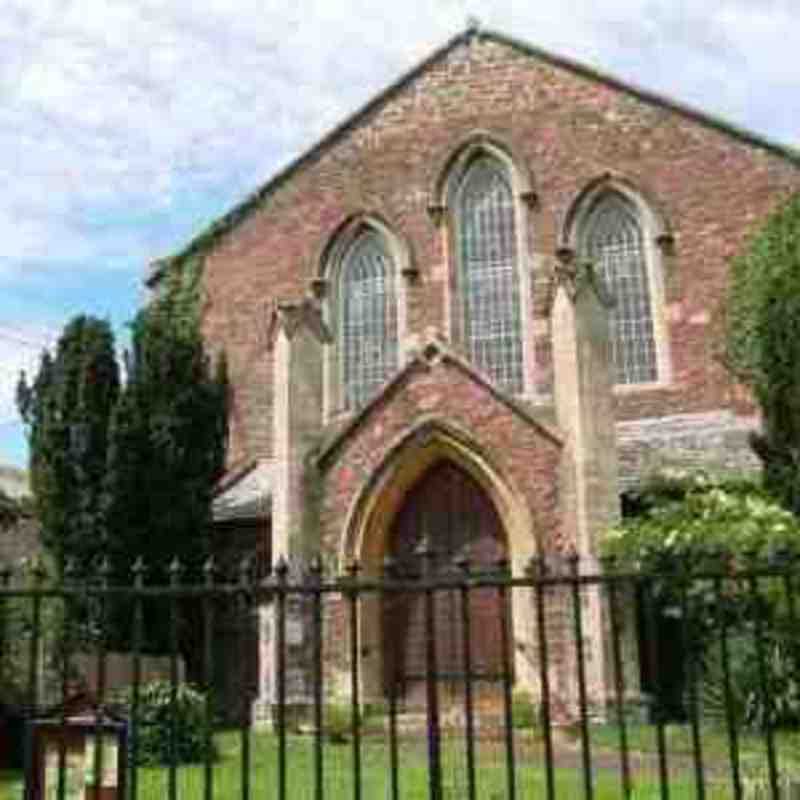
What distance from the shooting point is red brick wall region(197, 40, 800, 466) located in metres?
24.7

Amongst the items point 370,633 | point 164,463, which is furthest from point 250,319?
point 370,633

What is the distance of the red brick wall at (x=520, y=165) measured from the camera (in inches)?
973

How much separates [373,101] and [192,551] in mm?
11084

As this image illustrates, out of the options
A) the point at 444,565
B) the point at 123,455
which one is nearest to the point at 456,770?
the point at 444,565

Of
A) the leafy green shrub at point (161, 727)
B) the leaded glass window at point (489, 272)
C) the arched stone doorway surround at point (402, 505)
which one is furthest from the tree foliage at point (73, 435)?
the leaded glass window at point (489, 272)

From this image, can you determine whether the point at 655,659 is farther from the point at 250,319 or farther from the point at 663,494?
the point at 250,319

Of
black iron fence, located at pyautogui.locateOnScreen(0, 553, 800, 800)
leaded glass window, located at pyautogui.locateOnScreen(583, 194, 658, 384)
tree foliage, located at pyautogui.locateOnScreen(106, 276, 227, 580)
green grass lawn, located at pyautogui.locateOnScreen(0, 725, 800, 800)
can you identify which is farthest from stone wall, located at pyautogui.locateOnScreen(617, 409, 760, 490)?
tree foliage, located at pyautogui.locateOnScreen(106, 276, 227, 580)

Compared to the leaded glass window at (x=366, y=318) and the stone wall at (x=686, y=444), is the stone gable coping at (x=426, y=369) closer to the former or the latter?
the stone wall at (x=686, y=444)

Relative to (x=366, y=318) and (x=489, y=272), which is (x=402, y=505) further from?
(x=489, y=272)

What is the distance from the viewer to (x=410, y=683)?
20.8 m

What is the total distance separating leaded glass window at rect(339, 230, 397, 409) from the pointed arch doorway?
566 centimetres

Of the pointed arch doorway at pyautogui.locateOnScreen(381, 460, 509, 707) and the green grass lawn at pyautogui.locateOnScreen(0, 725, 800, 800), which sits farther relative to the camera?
the pointed arch doorway at pyautogui.locateOnScreen(381, 460, 509, 707)

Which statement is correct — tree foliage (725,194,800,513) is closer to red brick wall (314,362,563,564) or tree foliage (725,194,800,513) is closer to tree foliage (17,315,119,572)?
red brick wall (314,362,563,564)

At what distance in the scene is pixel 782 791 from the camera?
8.99m
